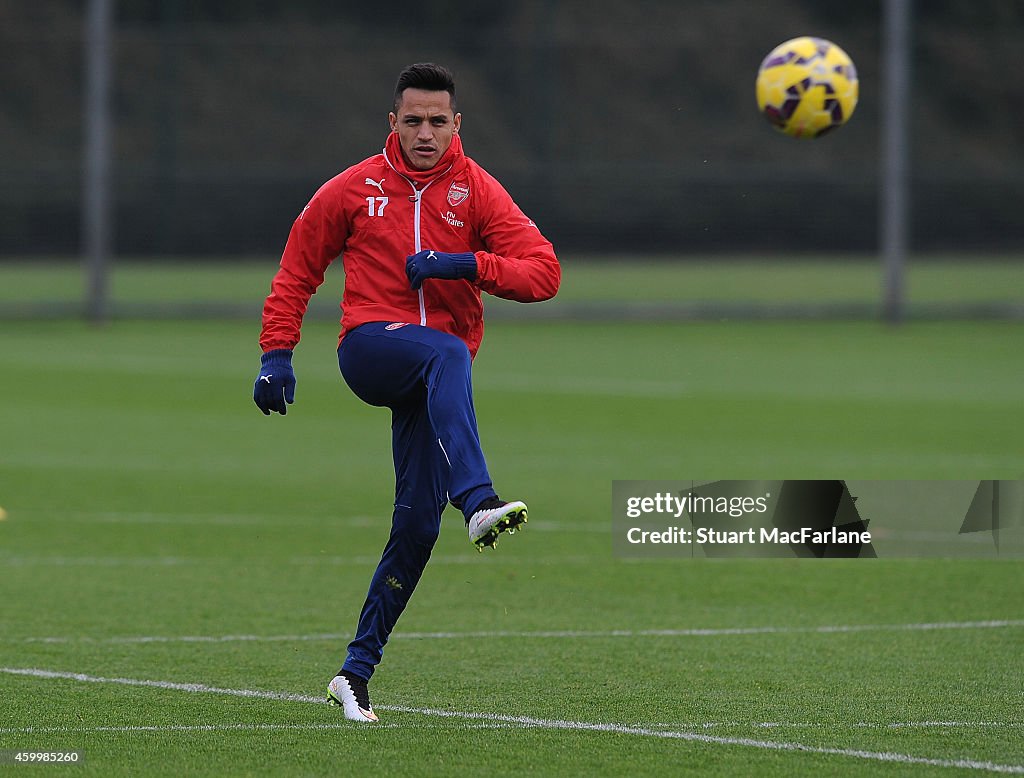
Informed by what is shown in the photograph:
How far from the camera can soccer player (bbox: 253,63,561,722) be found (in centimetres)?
695

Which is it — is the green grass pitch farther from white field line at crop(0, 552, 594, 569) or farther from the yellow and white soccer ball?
the yellow and white soccer ball

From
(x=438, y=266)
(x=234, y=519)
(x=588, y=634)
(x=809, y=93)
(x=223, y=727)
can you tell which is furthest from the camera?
(x=234, y=519)

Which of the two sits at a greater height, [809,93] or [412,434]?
[809,93]

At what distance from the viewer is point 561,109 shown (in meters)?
39.7

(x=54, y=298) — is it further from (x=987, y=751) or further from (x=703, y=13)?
(x=987, y=751)

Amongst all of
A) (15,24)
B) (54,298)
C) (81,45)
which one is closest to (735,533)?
(54,298)

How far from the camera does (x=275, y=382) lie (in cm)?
692

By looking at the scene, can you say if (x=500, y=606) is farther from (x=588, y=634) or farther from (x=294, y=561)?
(x=294, y=561)

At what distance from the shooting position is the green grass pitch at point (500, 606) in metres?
6.71

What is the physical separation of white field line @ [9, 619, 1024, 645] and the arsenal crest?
252cm

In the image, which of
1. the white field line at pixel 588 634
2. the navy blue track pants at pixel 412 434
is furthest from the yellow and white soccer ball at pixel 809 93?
the navy blue track pants at pixel 412 434

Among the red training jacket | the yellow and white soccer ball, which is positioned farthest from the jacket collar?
the yellow and white soccer ball

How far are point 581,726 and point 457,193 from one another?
190cm

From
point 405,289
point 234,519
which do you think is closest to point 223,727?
point 405,289
